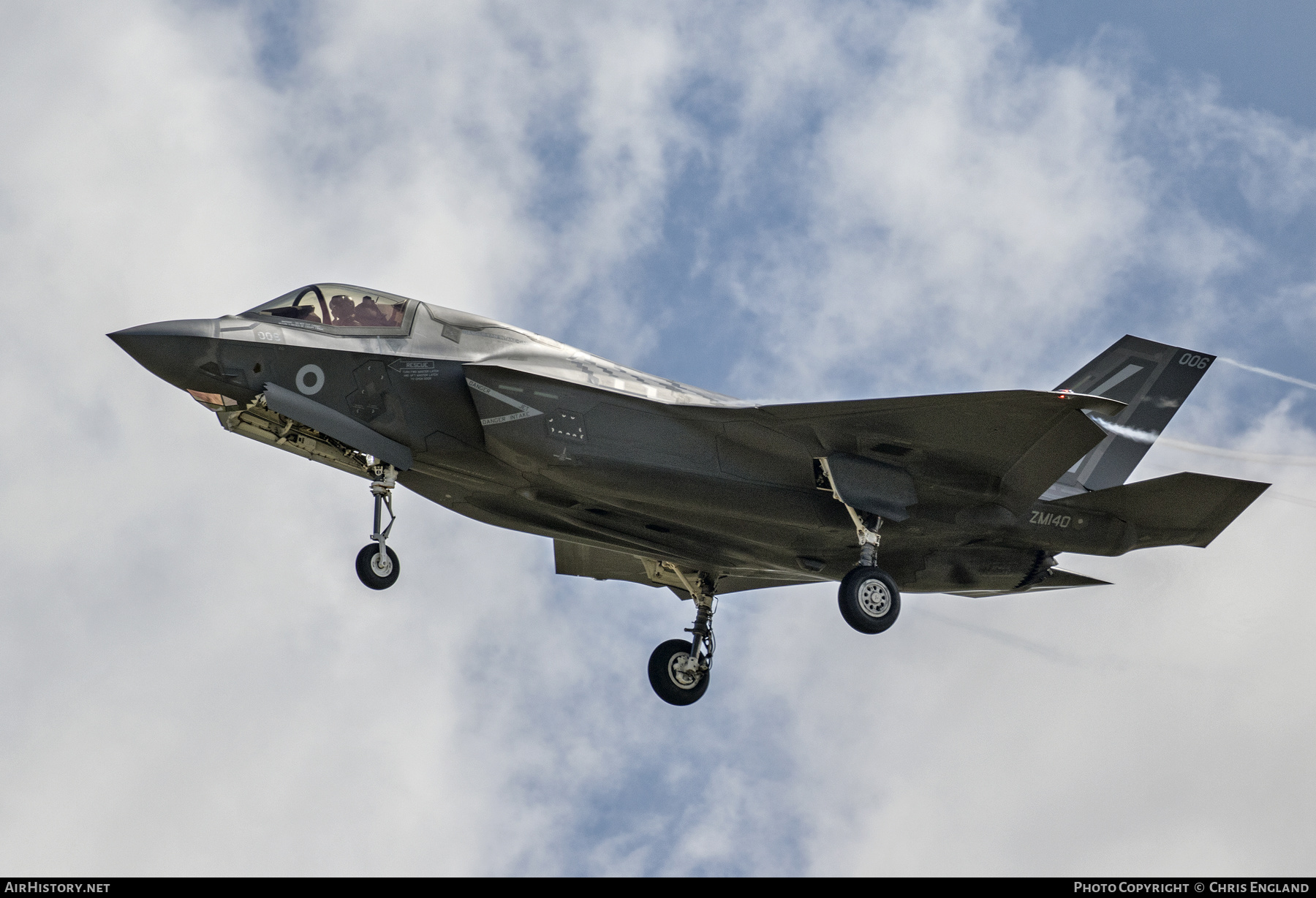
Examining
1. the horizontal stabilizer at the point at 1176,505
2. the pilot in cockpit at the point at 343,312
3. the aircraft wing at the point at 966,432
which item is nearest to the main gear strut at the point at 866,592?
the aircraft wing at the point at 966,432

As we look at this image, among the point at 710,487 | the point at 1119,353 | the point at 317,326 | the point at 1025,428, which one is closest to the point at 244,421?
the point at 317,326

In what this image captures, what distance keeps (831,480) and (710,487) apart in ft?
5.53

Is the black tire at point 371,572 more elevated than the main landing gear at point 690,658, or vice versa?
the main landing gear at point 690,658

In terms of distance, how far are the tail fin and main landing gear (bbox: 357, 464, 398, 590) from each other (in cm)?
1127

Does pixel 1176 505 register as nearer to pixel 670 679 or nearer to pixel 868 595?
pixel 868 595

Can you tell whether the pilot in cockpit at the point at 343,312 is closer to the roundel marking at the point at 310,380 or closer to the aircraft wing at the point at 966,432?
the roundel marking at the point at 310,380

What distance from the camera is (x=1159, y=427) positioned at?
24047 mm

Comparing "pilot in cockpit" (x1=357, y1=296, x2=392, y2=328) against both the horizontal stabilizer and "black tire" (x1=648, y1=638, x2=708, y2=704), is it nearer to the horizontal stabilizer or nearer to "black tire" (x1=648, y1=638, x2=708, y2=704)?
"black tire" (x1=648, y1=638, x2=708, y2=704)

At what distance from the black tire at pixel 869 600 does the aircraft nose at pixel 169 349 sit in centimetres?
913

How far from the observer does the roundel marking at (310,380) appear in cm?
1923

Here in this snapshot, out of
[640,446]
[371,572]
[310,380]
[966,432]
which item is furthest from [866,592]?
[310,380]

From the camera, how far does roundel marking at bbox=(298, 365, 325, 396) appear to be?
19234 mm
